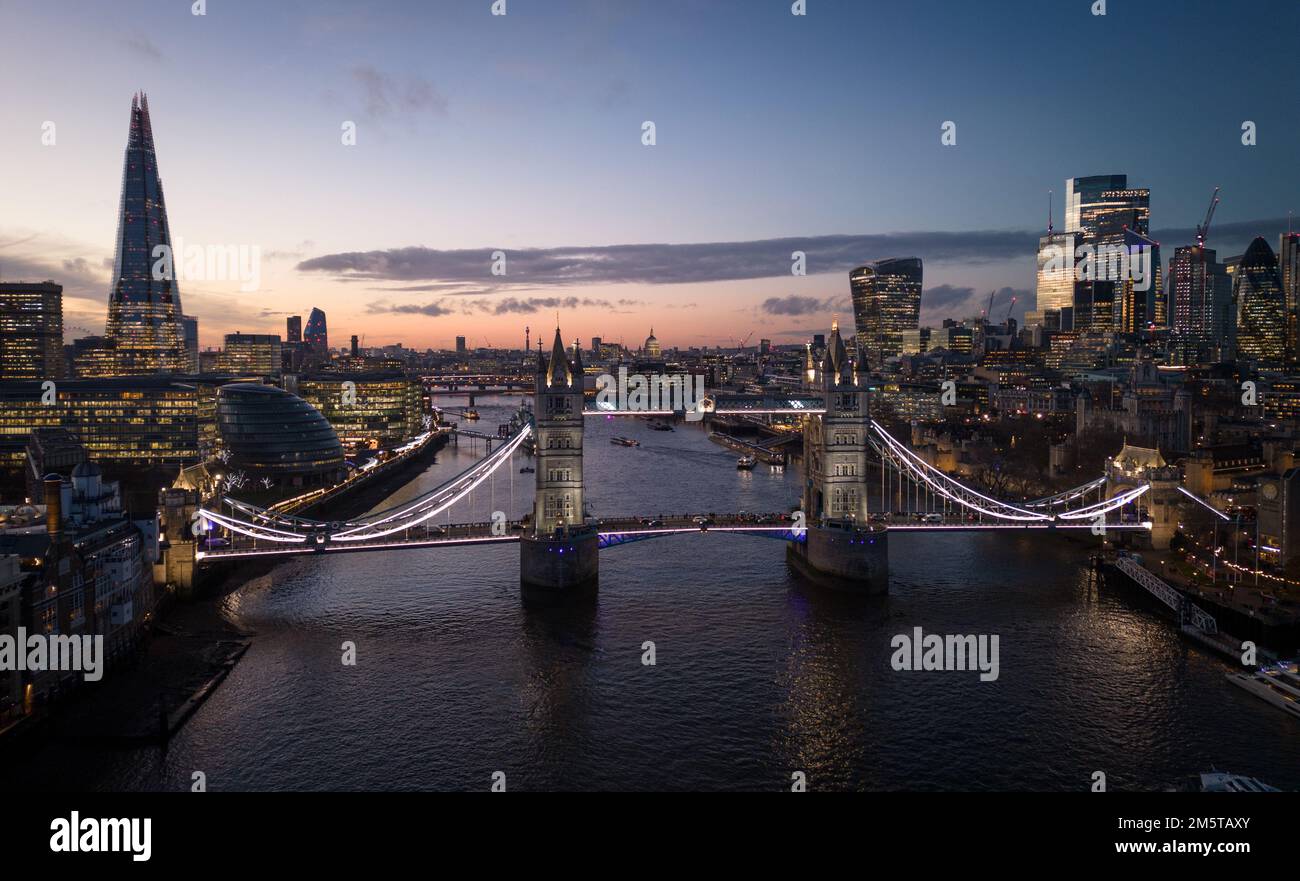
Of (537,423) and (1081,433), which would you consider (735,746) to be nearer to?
(537,423)

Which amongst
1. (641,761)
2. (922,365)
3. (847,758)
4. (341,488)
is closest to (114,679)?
(641,761)

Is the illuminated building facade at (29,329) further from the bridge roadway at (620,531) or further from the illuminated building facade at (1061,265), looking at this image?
the illuminated building facade at (1061,265)

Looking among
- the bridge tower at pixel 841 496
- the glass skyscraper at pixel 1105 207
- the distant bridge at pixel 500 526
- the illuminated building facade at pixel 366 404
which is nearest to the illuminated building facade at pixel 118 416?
the illuminated building facade at pixel 366 404

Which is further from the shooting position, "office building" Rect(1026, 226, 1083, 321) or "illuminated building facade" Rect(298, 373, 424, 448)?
"office building" Rect(1026, 226, 1083, 321)

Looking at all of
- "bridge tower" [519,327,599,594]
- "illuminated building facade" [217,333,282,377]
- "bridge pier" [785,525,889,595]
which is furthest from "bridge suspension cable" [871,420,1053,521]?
"illuminated building facade" [217,333,282,377]

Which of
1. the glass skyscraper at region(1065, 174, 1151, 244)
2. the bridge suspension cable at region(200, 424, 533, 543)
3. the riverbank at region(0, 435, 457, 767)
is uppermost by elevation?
the glass skyscraper at region(1065, 174, 1151, 244)

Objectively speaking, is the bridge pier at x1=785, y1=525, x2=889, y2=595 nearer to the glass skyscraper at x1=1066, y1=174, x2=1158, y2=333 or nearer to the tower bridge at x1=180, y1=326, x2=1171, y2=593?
the tower bridge at x1=180, y1=326, x2=1171, y2=593

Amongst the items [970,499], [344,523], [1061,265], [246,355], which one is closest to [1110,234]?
[1061,265]
